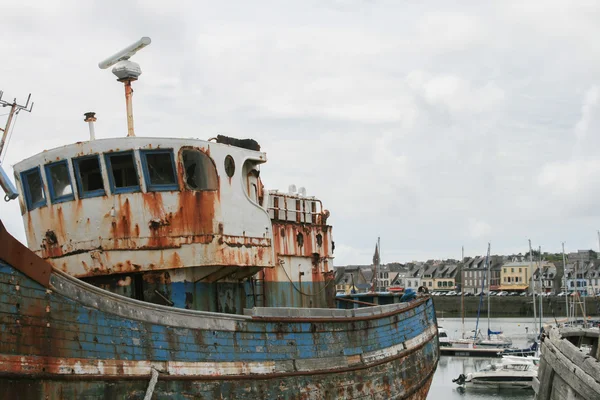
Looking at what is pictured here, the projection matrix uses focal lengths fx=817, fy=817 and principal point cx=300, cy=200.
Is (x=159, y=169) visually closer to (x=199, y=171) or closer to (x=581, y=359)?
(x=199, y=171)

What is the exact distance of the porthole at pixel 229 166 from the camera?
14438 millimetres

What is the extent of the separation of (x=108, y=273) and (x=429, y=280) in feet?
421

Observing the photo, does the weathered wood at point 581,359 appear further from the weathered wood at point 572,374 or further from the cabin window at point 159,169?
the cabin window at point 159,169

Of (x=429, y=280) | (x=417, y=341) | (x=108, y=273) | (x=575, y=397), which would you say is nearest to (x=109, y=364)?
(x=108, y=273)

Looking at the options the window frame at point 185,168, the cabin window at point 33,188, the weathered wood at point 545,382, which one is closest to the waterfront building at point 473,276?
the weathered wood at point 545,382

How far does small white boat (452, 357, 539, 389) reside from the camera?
43.2m

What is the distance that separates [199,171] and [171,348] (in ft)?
11.0

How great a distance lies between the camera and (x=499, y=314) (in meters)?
102

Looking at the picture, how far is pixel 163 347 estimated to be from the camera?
11891 mm

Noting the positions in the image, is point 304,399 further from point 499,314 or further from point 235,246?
point 499,314

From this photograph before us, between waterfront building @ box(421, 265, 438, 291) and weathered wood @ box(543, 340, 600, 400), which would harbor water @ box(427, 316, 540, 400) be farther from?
waterfront building @ box(421, 265, 438, 291)

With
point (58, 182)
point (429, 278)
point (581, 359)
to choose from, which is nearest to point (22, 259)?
point (58, 182)

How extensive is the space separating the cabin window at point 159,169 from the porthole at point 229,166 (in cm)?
112

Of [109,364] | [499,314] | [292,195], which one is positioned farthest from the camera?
[499,314]
